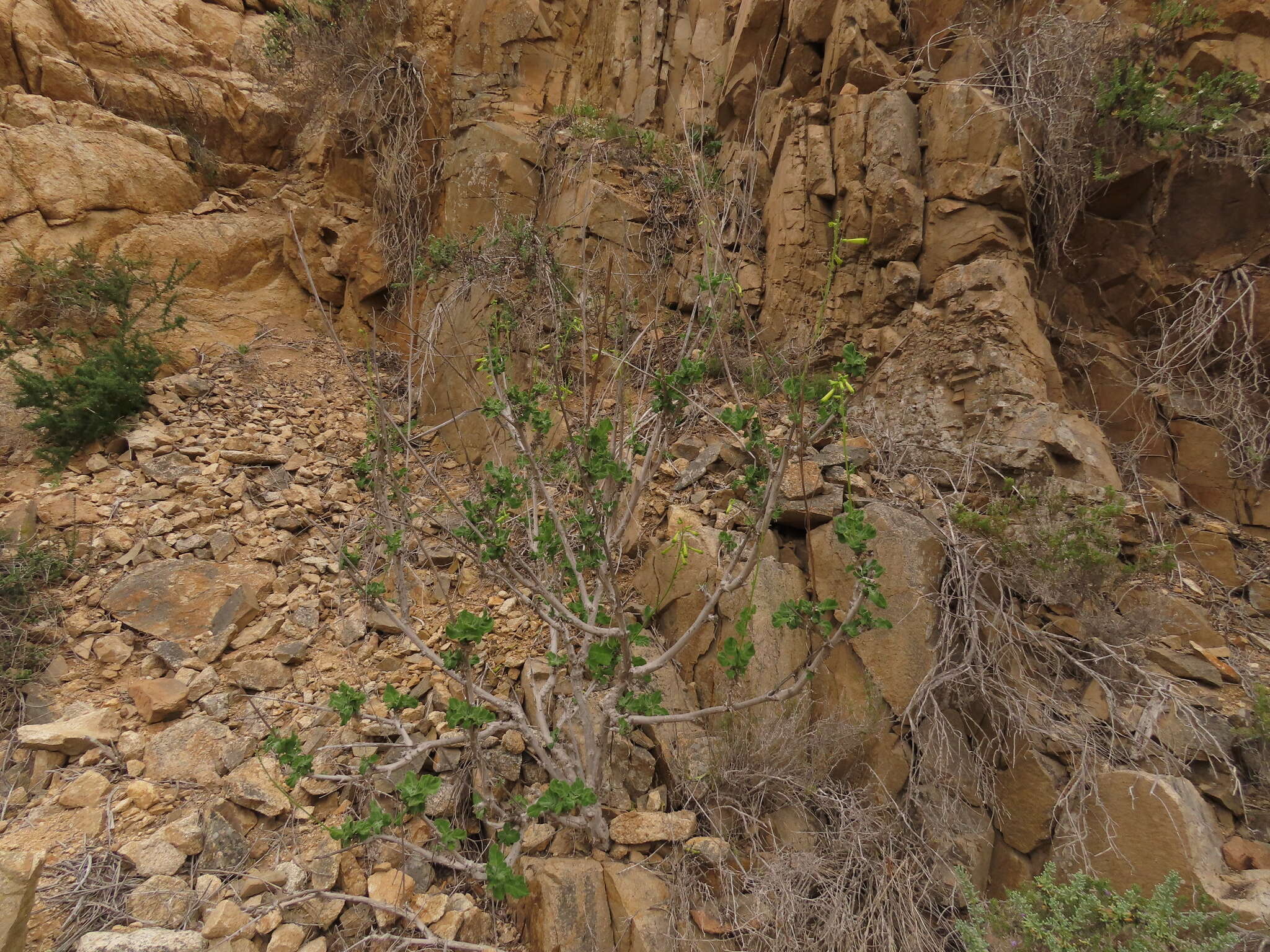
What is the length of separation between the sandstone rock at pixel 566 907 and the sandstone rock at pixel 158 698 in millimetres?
1662

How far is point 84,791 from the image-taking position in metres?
2.18

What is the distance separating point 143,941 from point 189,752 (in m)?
0.75

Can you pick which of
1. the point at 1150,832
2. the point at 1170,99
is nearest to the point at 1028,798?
the point at 1150,832

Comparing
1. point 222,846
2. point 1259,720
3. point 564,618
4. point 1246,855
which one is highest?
point 564,618

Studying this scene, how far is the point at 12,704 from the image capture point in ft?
8.09

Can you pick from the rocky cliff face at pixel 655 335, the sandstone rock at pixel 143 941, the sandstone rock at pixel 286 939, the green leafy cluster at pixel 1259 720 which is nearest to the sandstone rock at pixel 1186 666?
the rocky cliff face at pixel 655 335

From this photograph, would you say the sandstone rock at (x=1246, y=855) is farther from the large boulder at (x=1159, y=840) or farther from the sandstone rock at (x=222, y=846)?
the sandstone rock at (x=222, y=846)

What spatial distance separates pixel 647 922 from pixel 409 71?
579 centimetres

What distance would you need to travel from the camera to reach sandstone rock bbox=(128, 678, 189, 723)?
8.06ft

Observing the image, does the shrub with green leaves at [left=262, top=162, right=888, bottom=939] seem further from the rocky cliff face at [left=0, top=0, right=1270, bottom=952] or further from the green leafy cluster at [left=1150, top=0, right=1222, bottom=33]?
the green leafy cluster at [left=1150, top=0, right=1222, bottom=33]

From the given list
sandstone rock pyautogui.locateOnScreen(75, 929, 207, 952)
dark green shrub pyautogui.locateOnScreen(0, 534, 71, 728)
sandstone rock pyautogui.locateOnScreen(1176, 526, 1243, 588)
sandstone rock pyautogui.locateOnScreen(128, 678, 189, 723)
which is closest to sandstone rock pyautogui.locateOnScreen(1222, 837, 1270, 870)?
sandstone rock pyautogui.locateOnScreen(1176, 526, 1243, 588)

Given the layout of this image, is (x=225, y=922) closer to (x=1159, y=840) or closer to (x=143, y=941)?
(x=143, y=941)

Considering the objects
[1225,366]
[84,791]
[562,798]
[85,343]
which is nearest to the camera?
[562,798]

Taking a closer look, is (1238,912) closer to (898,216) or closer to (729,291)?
(729,291)
